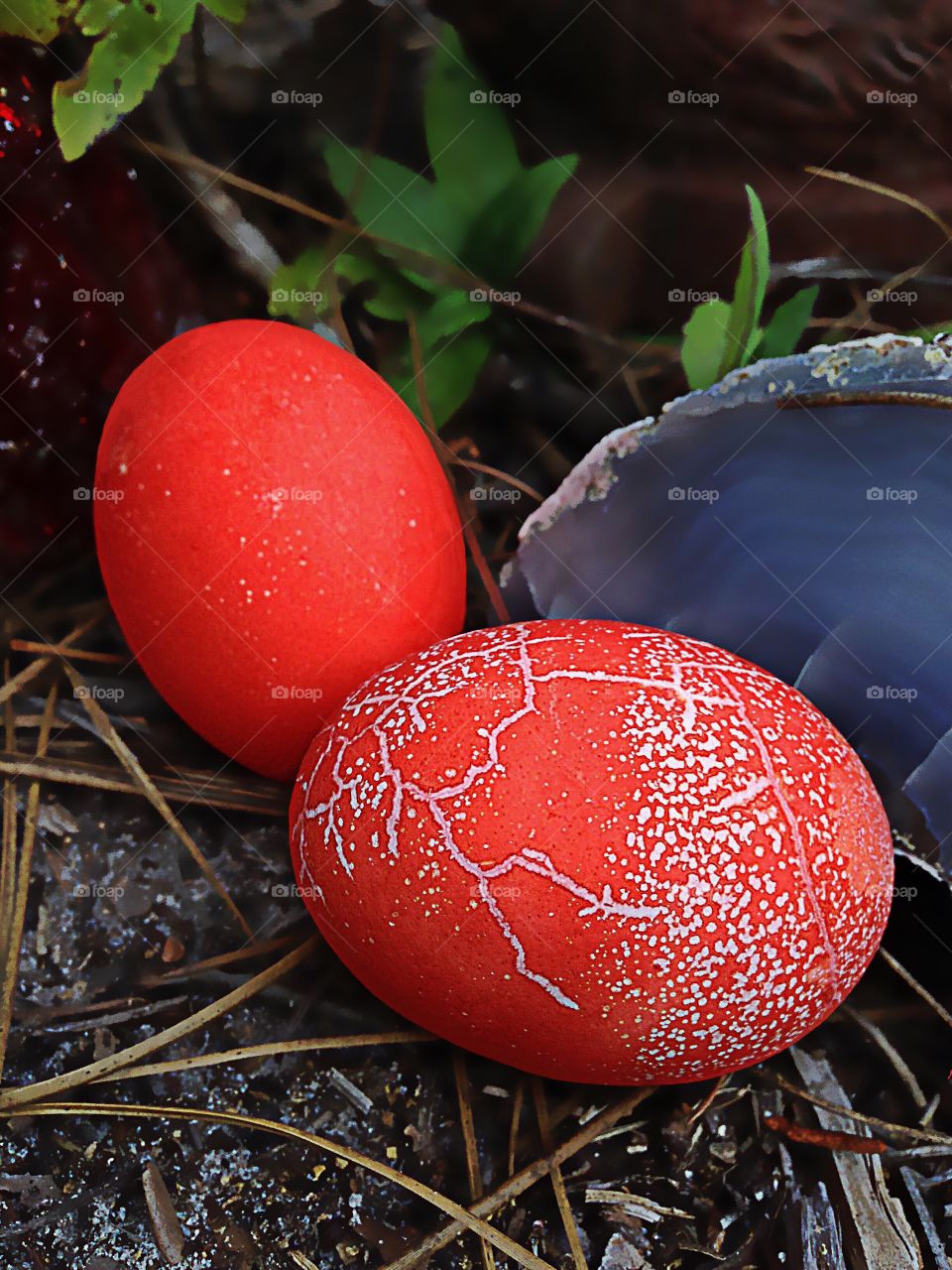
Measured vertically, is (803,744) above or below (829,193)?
below

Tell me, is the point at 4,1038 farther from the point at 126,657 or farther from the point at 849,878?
the point at 849,878

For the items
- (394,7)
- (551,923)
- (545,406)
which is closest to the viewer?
(551,923)

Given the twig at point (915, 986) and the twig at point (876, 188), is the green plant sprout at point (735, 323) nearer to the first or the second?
the twig at point (876, 188)

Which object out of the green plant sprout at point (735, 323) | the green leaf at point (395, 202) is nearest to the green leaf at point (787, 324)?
the green plant sprout at point (735, 323)

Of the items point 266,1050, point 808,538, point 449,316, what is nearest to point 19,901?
point 266,1050

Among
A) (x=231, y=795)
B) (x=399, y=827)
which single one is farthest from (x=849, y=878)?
(x=231, y=795)

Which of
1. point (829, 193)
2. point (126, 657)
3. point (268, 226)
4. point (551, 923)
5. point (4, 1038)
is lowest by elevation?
point (4, 1038)

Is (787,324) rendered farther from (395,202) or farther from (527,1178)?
(527,1178)
